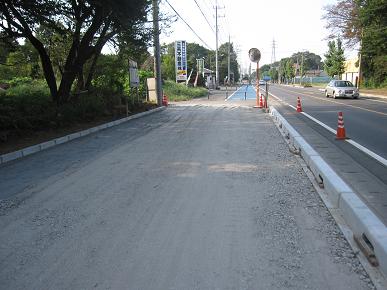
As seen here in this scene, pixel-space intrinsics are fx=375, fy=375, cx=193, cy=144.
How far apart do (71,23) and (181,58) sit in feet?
88.6

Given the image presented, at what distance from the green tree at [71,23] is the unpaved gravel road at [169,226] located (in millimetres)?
6840

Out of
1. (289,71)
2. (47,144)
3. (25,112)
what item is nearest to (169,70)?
(25,112)

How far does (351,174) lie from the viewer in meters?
6.86

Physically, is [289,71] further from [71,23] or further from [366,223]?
[366,223]

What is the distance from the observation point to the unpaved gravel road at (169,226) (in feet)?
11.3

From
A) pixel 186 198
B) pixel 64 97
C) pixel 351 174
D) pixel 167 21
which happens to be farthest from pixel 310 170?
pixel 167 21

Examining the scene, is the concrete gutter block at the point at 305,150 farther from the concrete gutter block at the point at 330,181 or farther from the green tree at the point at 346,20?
the green tree at the point at 346,20

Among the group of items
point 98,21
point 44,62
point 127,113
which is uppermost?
point 98,21

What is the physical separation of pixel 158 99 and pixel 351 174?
64.5ft

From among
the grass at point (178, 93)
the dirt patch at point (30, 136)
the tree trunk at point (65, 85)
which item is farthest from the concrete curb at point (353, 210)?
the grass at point (178, 93)

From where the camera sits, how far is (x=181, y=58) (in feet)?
144

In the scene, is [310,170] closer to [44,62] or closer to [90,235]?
[90,235]

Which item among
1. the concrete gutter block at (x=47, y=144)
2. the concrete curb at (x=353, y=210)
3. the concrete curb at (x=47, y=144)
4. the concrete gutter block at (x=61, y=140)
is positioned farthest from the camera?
the concrete gutter block at (x=61, y=140)

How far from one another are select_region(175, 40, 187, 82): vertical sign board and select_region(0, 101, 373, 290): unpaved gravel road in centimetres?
3637
